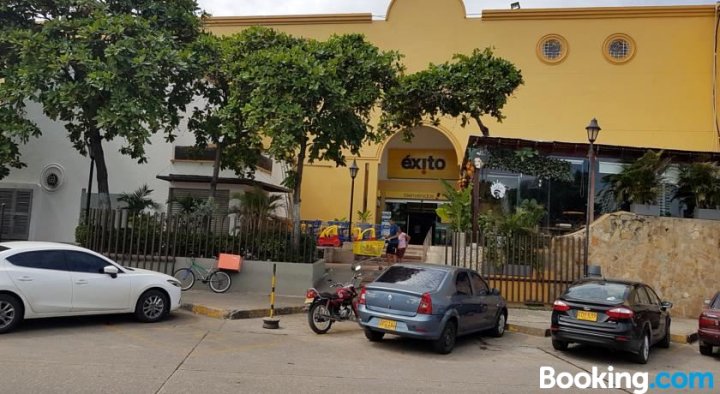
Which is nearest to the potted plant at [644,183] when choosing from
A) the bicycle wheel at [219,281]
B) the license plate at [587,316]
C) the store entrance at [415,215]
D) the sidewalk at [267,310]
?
the sidewalk at [267,310]

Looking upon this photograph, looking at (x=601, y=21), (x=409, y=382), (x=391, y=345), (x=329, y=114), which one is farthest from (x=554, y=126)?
(x=409, y=382)

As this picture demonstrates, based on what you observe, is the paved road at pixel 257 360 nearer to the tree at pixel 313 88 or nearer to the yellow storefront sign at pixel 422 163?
the tree at pixel 313 88

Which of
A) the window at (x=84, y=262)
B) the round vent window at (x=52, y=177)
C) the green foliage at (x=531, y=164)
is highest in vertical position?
the green foliage at (x=531, y=164)

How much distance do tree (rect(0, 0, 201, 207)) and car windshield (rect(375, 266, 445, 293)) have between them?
7.59m

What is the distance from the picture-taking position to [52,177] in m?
21.1

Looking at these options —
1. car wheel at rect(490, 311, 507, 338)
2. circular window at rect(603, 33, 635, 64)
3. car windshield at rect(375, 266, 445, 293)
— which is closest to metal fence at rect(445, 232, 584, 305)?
car wheel at rect(490, 311, 507, 338)

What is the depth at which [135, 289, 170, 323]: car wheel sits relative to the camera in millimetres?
10734

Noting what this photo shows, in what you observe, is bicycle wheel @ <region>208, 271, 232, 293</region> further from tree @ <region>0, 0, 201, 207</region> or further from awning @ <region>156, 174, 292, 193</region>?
awning @ <region>156, 174, 292, 193</region>

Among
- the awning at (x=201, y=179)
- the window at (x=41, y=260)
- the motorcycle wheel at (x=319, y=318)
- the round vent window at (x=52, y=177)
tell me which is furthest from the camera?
the round vent window at (x=52, y=177)

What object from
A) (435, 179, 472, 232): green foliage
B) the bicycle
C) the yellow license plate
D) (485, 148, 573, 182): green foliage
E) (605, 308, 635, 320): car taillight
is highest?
(485, 148, 573, 182): green foliage

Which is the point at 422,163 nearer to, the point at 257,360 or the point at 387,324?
the point at 387,324

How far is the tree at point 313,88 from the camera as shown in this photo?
13.6 meters

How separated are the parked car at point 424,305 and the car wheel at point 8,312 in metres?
5.61

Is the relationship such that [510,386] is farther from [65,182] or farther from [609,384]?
[65,182]
